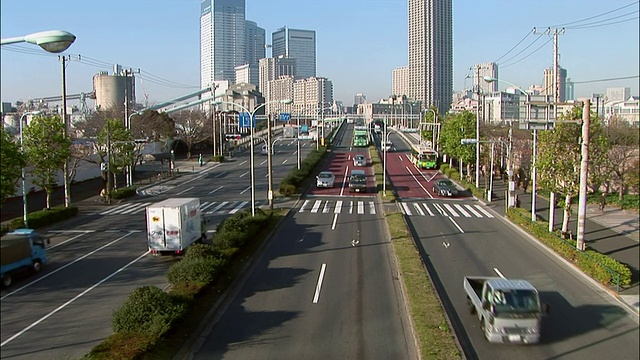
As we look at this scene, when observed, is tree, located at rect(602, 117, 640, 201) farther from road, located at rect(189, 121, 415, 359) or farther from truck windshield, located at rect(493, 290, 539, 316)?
road, located at rect(189, 121, 415, 359)

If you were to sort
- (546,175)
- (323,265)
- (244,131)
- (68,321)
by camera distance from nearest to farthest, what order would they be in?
(68,321) < (323,265) < (546,175) < (244,131)

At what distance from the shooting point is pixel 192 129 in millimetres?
79125

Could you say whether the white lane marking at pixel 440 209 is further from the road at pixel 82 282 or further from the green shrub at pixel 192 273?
the green shrub at pixel 192 273

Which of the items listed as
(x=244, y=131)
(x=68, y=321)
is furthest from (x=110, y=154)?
(x=244, y=131)

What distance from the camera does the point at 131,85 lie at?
124250 millimetres

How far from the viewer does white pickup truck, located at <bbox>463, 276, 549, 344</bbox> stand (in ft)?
40.8

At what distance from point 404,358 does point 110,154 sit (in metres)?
36.1

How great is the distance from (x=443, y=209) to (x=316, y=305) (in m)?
24.0

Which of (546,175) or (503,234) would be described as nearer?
(546,175)

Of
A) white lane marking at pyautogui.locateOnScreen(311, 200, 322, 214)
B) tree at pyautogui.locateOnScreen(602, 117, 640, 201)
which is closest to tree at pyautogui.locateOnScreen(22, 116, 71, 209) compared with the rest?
white lane marking at pyautogui.locateOnScreen(311, 200, 322, 214)

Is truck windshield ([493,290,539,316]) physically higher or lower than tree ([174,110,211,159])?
lower

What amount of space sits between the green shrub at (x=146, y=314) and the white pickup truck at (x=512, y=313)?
290 inches

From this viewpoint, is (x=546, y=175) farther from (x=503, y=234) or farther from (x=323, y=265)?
(x=323, y=265)

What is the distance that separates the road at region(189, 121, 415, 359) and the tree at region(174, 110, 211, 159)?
54.3 meters
